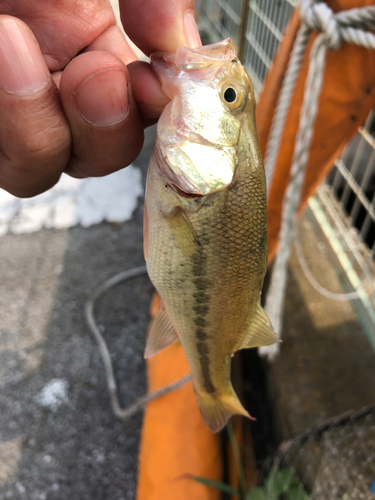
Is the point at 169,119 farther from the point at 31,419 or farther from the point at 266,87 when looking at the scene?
the point at 31,419

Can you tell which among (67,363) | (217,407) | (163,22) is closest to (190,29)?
(163,22)

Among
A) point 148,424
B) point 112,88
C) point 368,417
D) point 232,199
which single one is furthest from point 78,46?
point 368,417

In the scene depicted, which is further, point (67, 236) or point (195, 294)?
point (67, 236)

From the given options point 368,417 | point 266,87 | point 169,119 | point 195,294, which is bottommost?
point 368,417

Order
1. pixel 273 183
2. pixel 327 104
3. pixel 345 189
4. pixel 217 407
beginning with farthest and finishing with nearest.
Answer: pixel 345 189, pixel 273 183, pixel 327 104, pixel 217 407

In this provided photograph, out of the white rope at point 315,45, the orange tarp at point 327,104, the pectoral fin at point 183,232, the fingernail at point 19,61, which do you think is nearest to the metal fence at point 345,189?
the orange tarp at point 327,104

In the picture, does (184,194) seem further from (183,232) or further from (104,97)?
(104,97)
